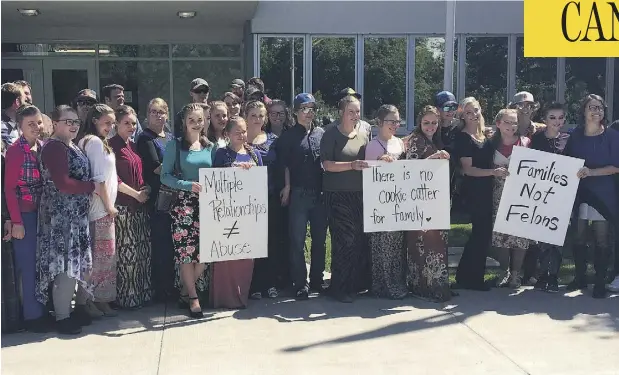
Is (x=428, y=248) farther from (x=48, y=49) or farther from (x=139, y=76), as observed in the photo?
(x=48, y=49)

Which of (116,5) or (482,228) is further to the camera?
(116,5)

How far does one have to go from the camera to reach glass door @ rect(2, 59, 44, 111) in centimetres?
1569

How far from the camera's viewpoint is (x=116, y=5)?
1245cm

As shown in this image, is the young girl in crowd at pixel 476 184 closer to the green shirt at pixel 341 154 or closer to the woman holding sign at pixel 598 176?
the woman holding sign at pixel 598 176

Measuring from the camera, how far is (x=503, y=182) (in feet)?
21.8

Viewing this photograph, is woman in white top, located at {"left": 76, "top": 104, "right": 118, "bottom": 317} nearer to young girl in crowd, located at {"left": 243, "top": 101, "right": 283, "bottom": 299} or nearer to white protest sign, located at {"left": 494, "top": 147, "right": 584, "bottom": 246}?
young girl in crowd, located at {"left": 243, "top": 101, "right": 283, "bottom": 299}

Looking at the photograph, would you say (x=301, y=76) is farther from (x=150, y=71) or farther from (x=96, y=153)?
(x=96, y=153)

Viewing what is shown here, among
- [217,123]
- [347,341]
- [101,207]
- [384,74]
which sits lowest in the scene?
[347,341]

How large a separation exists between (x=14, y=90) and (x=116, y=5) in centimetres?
699

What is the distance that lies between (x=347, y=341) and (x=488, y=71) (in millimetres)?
10284

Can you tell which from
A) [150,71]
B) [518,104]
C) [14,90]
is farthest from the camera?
[150,71]

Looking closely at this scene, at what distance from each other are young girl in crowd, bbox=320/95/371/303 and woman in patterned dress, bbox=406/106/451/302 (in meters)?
0.42

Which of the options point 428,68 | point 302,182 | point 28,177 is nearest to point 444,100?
point 302,182

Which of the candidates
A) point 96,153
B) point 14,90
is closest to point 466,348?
point 96,153
